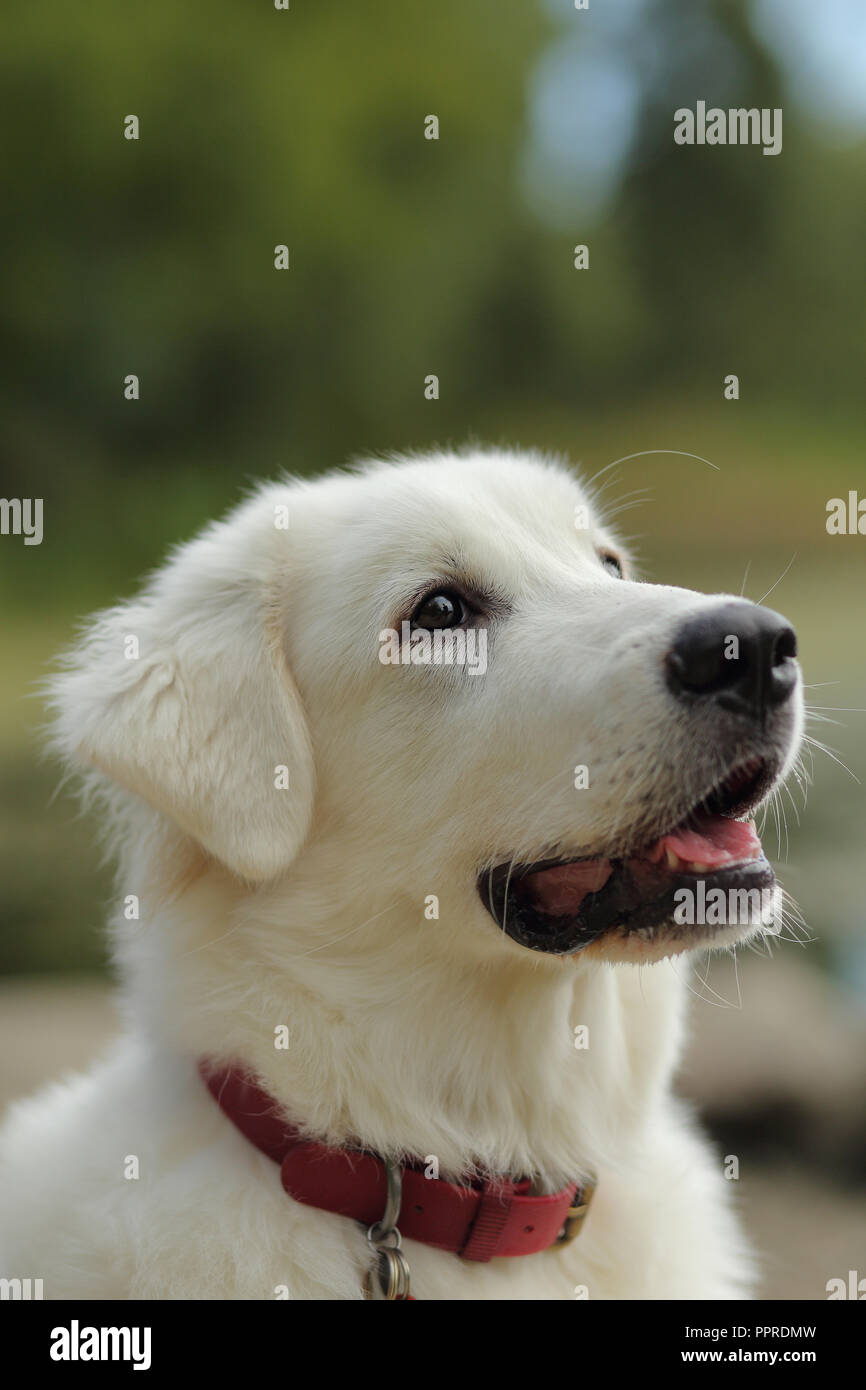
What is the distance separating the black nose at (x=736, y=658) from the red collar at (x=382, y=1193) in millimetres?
1048

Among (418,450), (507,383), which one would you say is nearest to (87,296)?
(507,383)

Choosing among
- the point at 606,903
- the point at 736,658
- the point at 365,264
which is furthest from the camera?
the point at 365,264

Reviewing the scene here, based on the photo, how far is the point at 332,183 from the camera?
11641mm

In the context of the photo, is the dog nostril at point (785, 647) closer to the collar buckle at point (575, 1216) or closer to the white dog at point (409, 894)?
the white dog at point (409, 894)

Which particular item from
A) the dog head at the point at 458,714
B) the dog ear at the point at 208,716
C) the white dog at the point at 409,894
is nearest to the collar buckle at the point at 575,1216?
the white dog at the point at 409,894

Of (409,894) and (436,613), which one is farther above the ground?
(436,613)

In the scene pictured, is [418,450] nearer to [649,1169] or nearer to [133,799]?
[133,799]

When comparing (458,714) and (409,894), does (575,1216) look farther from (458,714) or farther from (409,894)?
(458,714)

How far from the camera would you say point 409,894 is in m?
2.45

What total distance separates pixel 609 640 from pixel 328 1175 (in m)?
1.13

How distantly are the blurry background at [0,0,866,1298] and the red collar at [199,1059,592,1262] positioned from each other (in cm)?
850

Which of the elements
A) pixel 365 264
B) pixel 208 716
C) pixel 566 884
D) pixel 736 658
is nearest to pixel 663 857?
pixel 566 884

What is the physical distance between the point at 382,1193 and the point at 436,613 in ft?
3.72

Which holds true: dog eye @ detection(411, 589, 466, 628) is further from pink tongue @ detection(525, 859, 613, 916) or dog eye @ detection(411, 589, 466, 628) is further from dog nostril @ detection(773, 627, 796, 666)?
dog nostril @ detection(773, 627, 796, 666)
